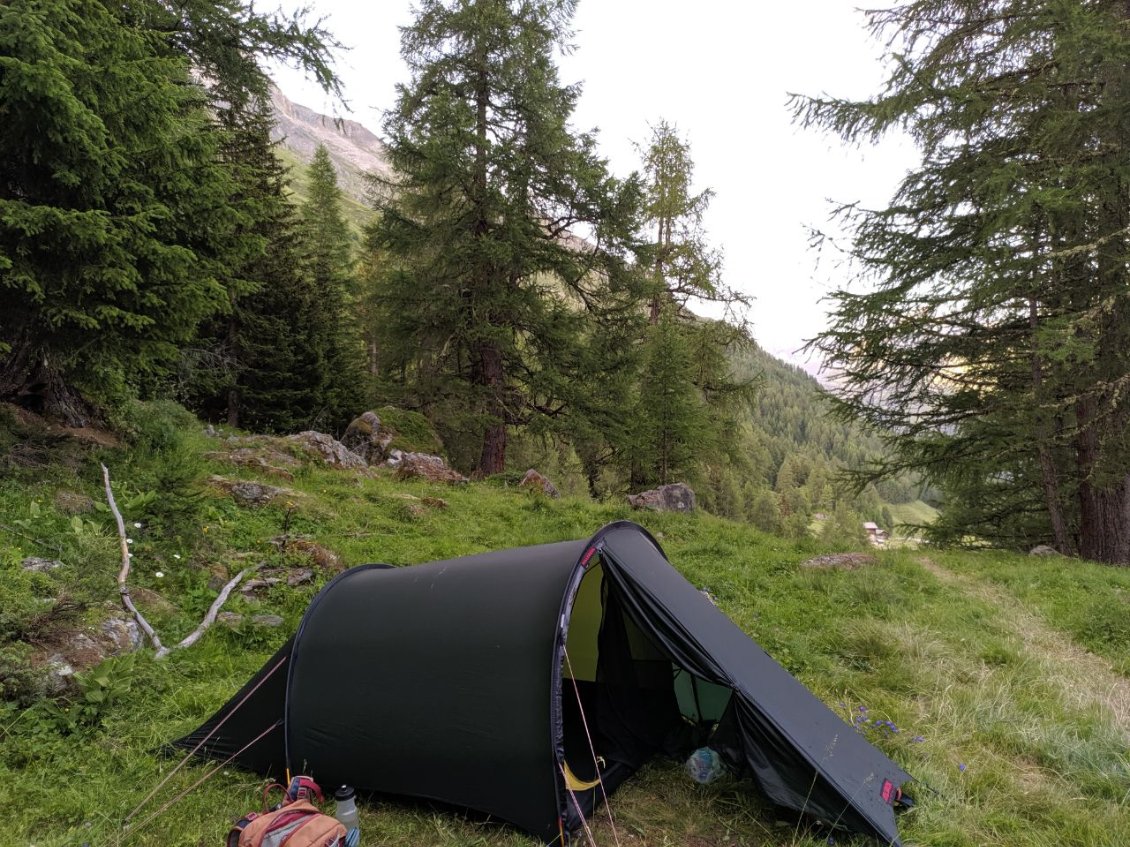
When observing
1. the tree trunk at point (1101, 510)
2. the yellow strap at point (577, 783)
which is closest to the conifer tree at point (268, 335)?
the yellow strap at point (577, 783)

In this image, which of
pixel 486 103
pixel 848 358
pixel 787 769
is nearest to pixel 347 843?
pixel 787 769

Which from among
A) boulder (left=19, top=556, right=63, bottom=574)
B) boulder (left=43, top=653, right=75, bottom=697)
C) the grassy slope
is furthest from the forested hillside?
boulder (left=43, top=653, right=75, bottom=697)

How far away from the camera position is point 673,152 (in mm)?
19734

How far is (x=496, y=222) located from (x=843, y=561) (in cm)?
1055

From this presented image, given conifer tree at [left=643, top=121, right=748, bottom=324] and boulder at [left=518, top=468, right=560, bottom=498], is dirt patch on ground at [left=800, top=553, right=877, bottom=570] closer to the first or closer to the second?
boulder at [left=518, top=468, right=560, bottom=498]

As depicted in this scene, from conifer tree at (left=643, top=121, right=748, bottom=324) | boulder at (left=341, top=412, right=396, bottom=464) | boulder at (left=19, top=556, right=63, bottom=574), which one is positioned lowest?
boulder at (left=19, top=556, right=63, bottom=574)

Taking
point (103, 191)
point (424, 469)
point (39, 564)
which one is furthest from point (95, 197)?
point (424, 469)

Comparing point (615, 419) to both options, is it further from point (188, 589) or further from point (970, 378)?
point (188, 589)

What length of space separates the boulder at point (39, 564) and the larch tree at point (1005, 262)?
11.9m

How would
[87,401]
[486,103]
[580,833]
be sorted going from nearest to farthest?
1. [580,833]
2. [87,401]
3. [486,103]

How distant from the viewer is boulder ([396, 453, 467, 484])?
41.8 feet

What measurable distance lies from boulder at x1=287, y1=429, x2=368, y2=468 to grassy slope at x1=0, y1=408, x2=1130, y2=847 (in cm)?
223

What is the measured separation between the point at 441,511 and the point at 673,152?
1518 cm

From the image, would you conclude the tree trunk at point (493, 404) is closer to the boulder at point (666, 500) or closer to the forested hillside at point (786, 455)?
the boulder at point (666, 500)
